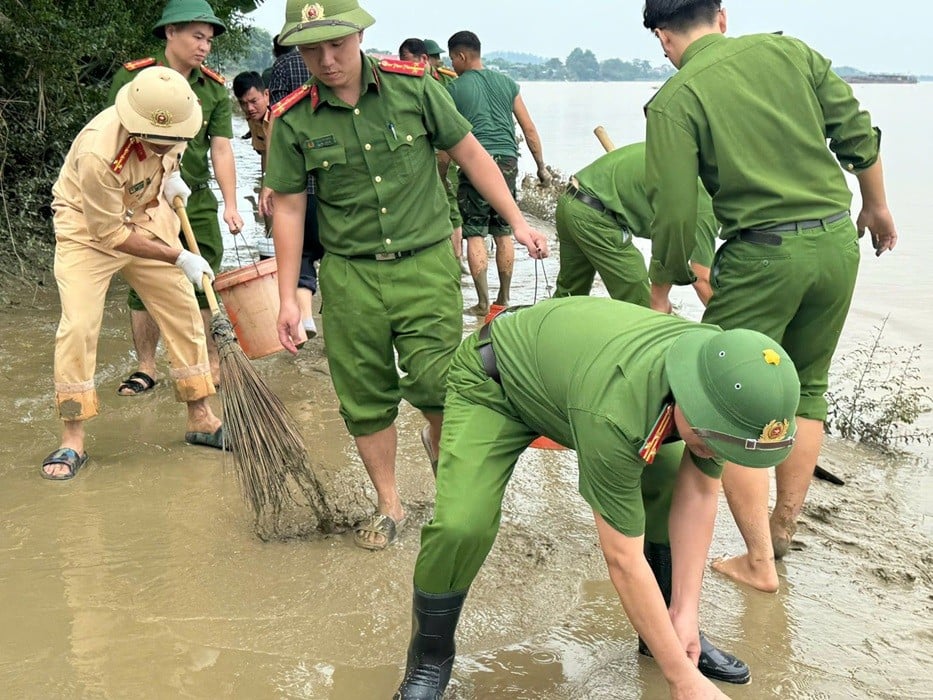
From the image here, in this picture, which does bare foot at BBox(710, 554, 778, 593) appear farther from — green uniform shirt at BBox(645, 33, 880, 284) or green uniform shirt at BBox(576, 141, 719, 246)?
green uniform shirt at BBox(576, 141, 719, 246)

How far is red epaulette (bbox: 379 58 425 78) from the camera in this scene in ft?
13.0

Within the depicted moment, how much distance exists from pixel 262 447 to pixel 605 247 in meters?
→ 1.92

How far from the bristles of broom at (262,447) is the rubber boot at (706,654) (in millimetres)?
1501

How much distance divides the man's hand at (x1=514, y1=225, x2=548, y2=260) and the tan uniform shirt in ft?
5.67

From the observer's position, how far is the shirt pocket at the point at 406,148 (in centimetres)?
394

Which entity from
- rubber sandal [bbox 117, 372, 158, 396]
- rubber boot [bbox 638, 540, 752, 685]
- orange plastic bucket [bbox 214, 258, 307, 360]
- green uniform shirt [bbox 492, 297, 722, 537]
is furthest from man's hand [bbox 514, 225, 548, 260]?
rubber sandal [bbox 117, 372, 158, 396]

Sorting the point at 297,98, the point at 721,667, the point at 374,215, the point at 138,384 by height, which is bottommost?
the point at 138,384

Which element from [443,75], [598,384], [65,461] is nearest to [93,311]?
[65,461]

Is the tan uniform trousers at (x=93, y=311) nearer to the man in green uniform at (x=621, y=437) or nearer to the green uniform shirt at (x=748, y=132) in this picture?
the man in green uniform at (x=621, y=437)

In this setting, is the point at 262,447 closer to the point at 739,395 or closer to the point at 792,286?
the point at 792,286

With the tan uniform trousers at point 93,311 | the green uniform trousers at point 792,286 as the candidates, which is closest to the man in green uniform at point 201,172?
the tan uniform trousers at point 93,311

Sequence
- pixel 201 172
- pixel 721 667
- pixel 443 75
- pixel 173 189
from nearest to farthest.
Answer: pixel 721 667 < pixel 173 189 < pixel 201 172 < pixel 443 75

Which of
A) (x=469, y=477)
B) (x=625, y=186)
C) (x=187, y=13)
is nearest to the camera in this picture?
(x=469, y=477)

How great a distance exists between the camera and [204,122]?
19.6ft
